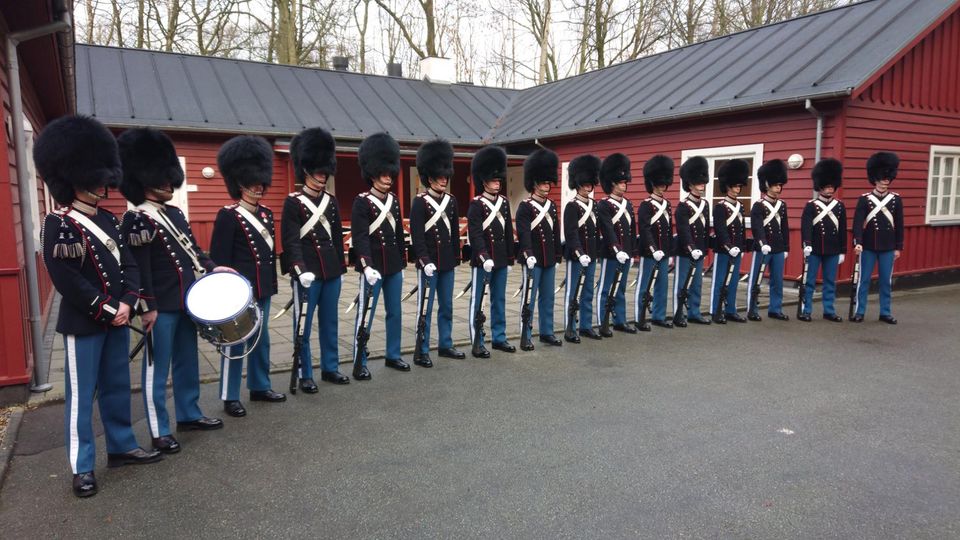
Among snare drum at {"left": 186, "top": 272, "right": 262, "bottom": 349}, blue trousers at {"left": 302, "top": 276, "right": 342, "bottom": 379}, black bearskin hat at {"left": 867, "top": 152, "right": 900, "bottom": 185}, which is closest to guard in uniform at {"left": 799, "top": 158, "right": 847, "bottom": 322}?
black bearskin hat at {"left": 867, "top": 152, "right": 900, "bottom": 185}

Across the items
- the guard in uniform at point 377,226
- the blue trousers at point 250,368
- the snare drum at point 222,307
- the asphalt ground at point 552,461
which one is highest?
the guard in uniform at point 377,226

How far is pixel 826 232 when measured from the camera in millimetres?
7887

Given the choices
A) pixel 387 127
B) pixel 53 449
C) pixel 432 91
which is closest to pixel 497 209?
pixel 53 449

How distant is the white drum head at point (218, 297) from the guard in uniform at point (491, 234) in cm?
260

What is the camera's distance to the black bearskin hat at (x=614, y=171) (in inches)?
277

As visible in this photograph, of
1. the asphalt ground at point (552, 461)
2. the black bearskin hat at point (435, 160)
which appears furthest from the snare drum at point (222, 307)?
the black bearskin hat at point (435, 160)

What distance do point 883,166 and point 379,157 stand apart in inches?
248

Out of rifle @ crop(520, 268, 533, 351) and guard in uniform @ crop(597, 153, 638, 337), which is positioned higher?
guard in uniform @ crop(597, 153, 638, 337)

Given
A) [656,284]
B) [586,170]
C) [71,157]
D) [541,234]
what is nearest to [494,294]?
[541,234]

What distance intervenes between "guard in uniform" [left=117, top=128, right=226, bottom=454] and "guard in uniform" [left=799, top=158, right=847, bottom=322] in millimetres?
6883

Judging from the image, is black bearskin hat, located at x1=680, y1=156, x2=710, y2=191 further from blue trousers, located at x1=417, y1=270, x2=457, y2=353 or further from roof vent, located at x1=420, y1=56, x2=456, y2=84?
roof vent, located at x1=420, y1=56, x2=456, y2=84

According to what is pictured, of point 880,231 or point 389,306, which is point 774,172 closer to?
point 880,231

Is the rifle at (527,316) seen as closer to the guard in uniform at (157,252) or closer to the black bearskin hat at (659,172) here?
the black bearskin hat at (659,172)

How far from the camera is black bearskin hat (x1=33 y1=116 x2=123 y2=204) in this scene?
3291 mm
